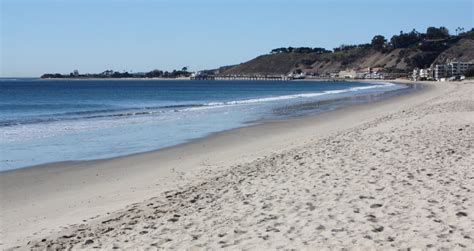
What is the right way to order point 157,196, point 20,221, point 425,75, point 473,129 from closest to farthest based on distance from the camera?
point 20,221
point 157,196
point 473,129
point 425,75

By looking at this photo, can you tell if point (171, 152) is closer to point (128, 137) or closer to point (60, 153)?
Result: point (60, 153)

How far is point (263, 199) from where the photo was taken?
794cm

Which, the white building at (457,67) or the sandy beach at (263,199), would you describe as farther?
the white building at (457,67)

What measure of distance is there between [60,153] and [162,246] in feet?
35.0

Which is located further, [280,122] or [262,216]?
[280,122]

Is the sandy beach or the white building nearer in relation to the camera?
the sandy beach

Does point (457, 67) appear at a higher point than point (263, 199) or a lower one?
higher

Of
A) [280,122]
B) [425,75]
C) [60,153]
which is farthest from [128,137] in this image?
[425,75]

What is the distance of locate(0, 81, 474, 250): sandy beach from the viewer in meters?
6.09

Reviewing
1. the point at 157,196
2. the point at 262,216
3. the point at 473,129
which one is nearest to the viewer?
the point at 262,216

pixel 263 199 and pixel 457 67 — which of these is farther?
pixel 457 67

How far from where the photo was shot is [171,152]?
51.8ft

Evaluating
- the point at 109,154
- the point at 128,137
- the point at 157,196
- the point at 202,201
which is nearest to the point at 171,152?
the point at 109,154

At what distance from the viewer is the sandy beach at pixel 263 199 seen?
6.09 metres
